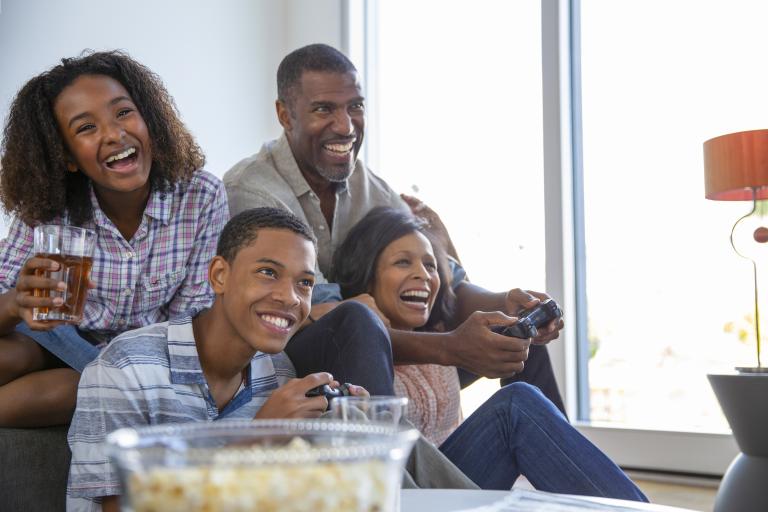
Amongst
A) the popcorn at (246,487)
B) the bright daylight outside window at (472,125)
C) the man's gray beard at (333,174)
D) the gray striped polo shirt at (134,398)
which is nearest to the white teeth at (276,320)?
the gray striped polo shirt at (134,398)

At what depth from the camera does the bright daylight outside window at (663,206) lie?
123 inches

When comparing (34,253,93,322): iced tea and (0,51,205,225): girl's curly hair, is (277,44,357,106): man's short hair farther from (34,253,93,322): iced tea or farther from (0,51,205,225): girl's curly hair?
(34,253,93,322): iced tea

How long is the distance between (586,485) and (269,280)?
0.64 m

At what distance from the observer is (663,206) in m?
3.32

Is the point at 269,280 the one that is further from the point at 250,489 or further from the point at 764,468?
the point at 764,468

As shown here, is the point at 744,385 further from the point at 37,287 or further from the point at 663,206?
the point at 37,287

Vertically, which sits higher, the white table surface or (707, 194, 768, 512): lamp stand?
the white table surface

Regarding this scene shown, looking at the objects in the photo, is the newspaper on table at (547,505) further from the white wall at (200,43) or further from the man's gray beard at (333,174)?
the white wall at (200,43)

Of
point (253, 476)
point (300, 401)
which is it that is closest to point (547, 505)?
point (253, 476)

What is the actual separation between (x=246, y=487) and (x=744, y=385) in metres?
2.22

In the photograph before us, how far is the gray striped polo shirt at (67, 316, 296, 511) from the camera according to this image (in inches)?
51.3

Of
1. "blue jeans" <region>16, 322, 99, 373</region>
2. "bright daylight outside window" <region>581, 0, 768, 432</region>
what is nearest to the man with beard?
"blue jeans" <region>16, 322, 99, 373</region>

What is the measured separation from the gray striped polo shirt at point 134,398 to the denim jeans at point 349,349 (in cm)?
20

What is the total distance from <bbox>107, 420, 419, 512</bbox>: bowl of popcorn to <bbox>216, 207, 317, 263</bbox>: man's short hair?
118cm
